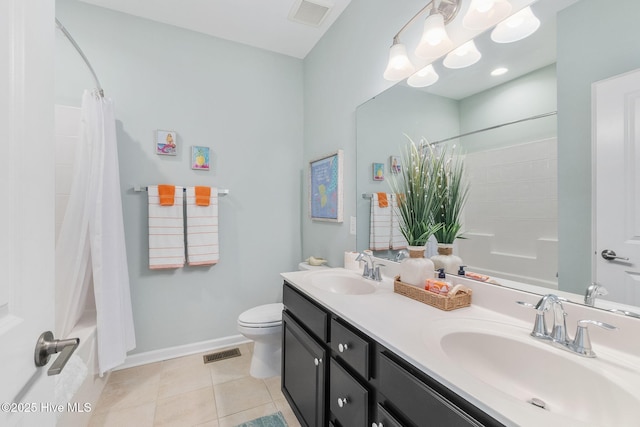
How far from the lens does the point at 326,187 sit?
2295 millimetres

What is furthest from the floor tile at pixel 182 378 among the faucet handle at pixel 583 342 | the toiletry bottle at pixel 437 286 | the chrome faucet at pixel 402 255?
the faucet handle at pixel 583 342

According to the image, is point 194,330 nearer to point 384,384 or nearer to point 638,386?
point 384,384

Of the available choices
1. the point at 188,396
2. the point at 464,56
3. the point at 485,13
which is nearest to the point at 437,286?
the point at 464,56

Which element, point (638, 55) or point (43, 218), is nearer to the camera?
point (43, 218)

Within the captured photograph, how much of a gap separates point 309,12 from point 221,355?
2846mm

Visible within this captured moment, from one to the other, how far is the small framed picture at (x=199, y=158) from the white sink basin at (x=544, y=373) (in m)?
2.19

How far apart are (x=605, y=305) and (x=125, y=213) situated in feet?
9.06

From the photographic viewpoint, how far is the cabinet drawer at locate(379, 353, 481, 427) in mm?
630

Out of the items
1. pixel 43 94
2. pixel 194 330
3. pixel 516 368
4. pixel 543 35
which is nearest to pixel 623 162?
pixel 543 35

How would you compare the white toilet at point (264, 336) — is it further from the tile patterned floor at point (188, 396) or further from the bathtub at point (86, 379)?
the bathtub at point (86, 379)

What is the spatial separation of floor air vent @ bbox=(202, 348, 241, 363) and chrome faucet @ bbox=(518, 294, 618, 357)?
219cm

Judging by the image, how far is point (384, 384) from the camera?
855 mm

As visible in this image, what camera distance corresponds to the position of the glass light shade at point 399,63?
151cm

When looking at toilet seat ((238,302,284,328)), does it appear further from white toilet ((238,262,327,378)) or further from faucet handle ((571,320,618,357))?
faucet handle ((571,320,618,357))
